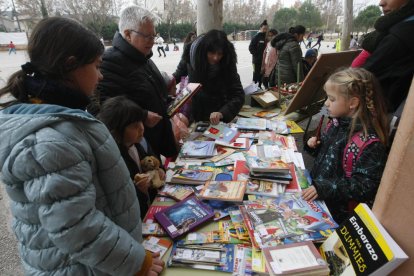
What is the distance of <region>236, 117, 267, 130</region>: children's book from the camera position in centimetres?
239

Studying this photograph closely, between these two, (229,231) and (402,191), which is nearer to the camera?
(402,191)

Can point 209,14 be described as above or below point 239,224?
above

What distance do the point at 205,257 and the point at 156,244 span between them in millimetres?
228

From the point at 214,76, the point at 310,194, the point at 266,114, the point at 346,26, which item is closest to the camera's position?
the point at 310,194

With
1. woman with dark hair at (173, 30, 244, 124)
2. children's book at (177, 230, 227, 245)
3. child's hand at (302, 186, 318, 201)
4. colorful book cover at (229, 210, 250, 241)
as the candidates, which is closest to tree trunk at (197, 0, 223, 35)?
woman with dark hair at (173, 30, 244, 124)

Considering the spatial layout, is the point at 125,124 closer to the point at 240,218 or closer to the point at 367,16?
the point at 240,218

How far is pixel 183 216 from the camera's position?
1302 mm

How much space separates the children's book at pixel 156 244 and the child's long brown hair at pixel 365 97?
1.11 m

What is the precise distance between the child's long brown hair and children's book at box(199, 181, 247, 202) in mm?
672

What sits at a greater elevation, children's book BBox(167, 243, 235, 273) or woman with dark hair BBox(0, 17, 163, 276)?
woman with dark hair BBox(0, 17, 163, 276)

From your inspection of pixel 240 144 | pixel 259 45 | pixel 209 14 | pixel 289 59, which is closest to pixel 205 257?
pixel 240 144

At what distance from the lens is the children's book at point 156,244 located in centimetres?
115

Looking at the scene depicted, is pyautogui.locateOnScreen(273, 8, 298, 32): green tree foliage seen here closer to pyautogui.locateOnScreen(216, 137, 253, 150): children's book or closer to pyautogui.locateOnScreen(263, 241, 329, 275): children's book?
pyautogui.locateOnScreen(216, 137, 253, 150): children's book

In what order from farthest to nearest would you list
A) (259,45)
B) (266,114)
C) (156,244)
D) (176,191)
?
(259,45) → (266,114) → (176,191) → (156,244)
